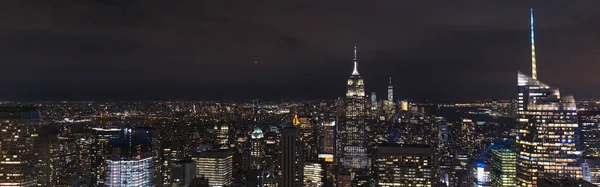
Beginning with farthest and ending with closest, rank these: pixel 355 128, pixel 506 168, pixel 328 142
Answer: pixel 355 128
pixel 328 142
pixel 506 168

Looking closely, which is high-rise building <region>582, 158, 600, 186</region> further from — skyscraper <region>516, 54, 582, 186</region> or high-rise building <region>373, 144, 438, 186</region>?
high-rise building <region>373, 144, 438, 186</region>

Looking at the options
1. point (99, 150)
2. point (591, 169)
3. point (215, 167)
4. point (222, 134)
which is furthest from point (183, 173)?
point (591, 169)

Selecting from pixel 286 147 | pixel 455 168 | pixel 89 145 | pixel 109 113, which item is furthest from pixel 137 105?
pixel 455 168

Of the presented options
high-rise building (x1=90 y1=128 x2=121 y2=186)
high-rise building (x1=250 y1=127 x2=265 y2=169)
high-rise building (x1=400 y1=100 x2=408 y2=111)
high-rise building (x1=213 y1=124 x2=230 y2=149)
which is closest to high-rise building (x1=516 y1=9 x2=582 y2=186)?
high-rise building (x1=250 y1=127 x2=265 y2=169)

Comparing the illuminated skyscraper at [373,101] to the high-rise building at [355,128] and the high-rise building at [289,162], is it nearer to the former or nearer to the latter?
the high-rise building at [355,128]

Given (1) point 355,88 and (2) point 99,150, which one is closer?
(2) point 99,150

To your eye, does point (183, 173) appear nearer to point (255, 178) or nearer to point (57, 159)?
point (255, 178)

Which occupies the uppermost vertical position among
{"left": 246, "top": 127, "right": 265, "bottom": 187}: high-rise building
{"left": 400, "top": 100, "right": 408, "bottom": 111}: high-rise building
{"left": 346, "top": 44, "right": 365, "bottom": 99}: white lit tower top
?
{"left": 346, "top": 44, "right": 365, "bottom": 99}: white lit tower top
